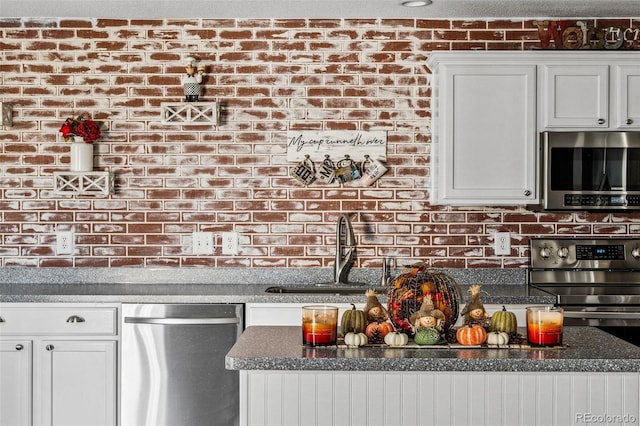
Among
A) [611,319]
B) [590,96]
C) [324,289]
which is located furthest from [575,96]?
[324,289]

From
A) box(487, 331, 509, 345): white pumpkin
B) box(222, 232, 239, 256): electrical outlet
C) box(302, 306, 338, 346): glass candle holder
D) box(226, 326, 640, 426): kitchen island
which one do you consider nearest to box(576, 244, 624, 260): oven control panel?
box(222, 232, 239, 256): electrical outlet

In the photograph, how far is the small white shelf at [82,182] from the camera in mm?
4070

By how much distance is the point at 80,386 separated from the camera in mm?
3584

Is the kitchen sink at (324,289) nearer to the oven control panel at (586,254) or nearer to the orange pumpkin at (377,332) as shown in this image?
the oven control panel at (586,254)

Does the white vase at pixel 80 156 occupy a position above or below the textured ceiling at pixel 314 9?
below

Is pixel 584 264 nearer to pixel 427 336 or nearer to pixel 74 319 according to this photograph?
pixel 427 336

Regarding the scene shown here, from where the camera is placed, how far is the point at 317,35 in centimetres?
416

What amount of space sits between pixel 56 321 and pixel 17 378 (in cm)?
33

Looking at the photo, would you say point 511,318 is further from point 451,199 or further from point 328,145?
point 328,145

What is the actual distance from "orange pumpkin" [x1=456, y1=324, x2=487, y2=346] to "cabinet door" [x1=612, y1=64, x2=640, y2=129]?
2130 millimetres

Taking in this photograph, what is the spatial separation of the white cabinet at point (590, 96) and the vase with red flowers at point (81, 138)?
240cm

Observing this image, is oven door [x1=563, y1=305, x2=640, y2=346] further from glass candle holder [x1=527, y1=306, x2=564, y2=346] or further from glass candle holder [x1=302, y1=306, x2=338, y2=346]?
glass candle holder [x1=302, y1=306, x2=338, y2=346]

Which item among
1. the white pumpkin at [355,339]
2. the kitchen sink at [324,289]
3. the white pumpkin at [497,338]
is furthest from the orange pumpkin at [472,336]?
the kitchen sink at [324,289]

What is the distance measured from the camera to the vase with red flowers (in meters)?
4.03
